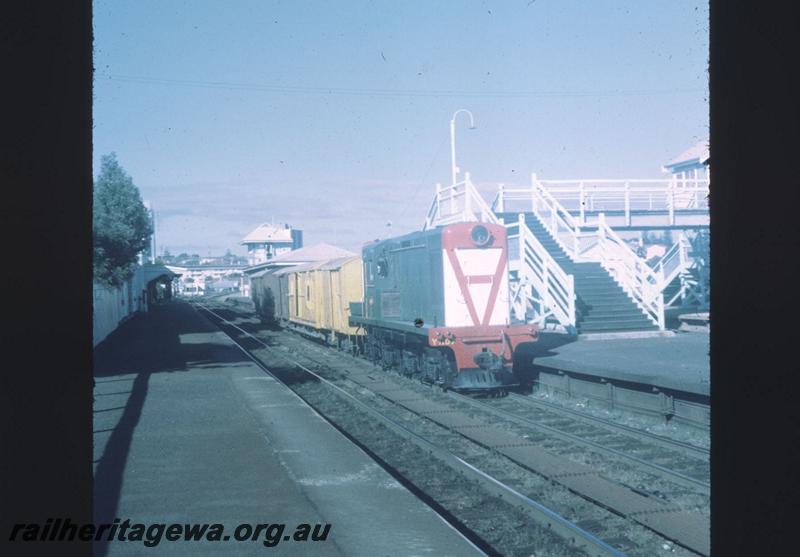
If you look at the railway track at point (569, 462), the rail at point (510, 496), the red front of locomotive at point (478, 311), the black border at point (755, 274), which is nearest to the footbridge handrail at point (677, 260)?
the red front of locomotive at point (478, 311)

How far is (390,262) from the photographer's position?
52.7ft

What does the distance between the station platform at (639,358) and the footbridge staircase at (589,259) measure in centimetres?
105

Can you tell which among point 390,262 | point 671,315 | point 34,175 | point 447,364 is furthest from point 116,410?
point 671,315

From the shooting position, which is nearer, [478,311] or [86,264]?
[86,264]

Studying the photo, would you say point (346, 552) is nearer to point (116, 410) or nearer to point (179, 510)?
point (179, 510)

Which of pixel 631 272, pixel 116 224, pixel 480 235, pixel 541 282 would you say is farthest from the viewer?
pixel 116 224

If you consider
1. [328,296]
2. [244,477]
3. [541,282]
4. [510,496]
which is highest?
[541,282]

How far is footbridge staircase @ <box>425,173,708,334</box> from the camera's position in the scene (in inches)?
691

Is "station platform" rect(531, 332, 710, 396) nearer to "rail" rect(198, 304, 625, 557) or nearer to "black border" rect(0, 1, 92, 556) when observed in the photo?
"rail" rect(198, 304, 625, 557)

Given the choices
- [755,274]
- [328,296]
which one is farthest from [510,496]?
[328,296]

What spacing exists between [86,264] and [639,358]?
1230 centimetres

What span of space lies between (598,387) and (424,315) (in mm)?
3947

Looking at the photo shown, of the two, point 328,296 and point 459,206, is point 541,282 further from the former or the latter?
A: point 328,296

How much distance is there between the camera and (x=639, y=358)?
12.5 m
